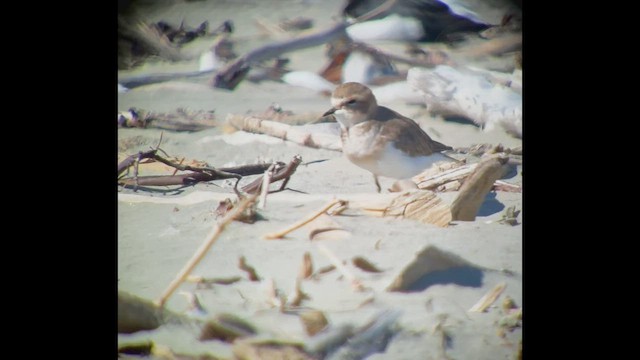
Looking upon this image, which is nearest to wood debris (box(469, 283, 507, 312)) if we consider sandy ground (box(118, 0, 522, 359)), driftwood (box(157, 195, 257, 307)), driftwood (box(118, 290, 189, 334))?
sandy ground (box(118, 0, 522, 359))

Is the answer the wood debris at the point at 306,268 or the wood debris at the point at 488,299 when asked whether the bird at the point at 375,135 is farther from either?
the wood debris at the point at 488,299

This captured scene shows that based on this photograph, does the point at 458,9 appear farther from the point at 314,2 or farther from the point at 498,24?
the point at 314,2

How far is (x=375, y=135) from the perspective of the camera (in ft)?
8.70

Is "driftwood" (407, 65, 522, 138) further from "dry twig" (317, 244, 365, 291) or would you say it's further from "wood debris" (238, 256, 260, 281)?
"wood debris" (238, 256, 260, 281)

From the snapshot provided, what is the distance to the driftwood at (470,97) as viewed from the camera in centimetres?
275

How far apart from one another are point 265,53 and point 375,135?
0.51 m

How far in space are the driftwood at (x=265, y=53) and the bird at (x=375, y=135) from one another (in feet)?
0.71

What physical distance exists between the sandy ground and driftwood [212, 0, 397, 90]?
0.03 m

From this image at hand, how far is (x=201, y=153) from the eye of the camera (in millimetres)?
2760

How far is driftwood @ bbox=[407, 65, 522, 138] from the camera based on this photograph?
2.75 meters

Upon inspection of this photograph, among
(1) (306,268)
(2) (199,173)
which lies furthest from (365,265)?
(2) (199,173)

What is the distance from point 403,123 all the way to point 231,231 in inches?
27.4
